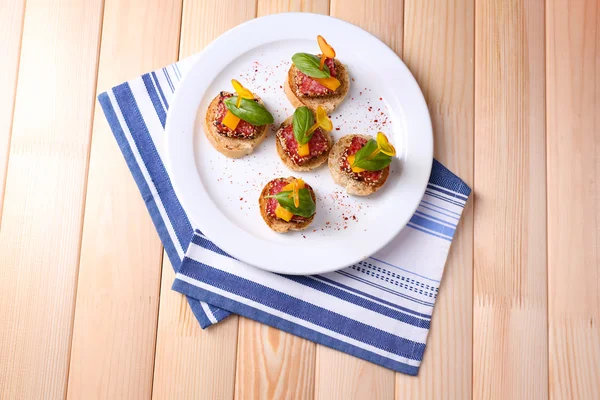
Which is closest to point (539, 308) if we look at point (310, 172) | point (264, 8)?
point (310, 172)

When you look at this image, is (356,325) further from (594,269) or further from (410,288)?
(594,269)

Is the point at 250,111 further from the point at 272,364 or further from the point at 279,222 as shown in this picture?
the point at 272,364

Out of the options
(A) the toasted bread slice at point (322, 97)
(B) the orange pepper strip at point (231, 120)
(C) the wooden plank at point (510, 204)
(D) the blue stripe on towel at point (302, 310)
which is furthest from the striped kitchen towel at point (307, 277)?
(A) the toasted bread slice at point (322, 97)

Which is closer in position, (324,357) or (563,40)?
(324,357)

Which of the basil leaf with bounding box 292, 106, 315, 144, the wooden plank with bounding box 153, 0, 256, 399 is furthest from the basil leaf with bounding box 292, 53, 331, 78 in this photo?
the wooden plank with bounding box 153, 0, 256, 399

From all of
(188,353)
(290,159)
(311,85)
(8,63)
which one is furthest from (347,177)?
(8,63)

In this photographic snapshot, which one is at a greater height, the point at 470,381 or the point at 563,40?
the point at 563,40

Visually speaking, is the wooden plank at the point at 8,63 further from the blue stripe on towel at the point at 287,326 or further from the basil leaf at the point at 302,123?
the basil leaf at the point at 302,123
